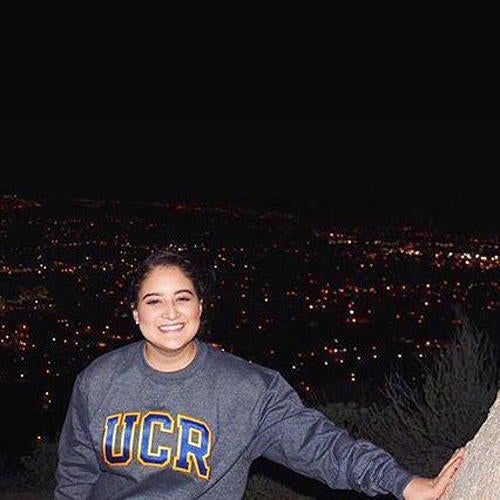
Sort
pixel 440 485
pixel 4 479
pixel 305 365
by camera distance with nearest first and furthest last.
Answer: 1. pixel 440 485
2. pixel 4 479
3. pixel 305 365

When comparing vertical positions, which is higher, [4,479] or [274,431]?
[274,431]

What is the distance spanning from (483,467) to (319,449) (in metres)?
1.04

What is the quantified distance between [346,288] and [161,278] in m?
25.6

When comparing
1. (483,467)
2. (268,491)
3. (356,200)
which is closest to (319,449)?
(483,467)

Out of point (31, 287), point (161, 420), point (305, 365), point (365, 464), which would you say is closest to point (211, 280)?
point (161, 420)

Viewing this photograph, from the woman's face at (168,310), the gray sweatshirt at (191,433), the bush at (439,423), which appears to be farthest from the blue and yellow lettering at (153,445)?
the bush at (439,423)

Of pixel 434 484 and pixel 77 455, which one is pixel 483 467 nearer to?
pixel 434 484

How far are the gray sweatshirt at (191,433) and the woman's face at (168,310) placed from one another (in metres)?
0.08

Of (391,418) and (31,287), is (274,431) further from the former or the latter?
(31,287)

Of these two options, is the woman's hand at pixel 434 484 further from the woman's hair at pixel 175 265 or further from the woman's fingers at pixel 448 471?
the woman's hair at pixel 175 265

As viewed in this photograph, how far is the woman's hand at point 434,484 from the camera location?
2.26 metres

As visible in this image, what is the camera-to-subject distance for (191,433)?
9.34 ft

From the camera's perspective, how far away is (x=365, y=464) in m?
2.70

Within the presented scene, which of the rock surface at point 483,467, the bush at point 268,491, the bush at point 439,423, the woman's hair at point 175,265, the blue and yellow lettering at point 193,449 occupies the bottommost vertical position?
the bush at point 268,491
